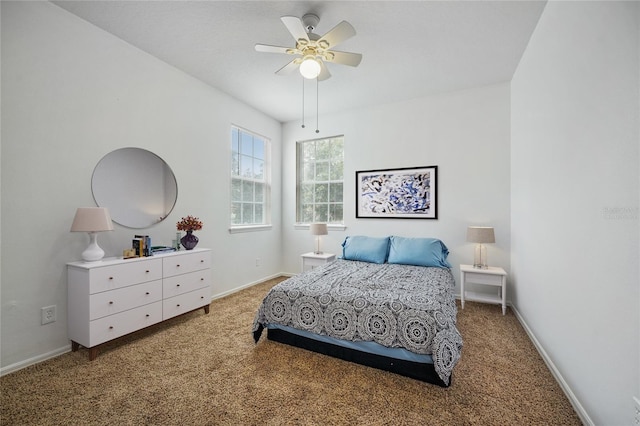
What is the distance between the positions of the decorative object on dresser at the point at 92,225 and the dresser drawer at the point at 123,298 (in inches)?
13.2

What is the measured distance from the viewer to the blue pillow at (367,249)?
11.7 feet

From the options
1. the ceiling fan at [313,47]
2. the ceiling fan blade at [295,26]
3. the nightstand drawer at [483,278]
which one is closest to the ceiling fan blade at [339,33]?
the ceiling fan at [313,47]

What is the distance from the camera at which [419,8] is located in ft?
7.18

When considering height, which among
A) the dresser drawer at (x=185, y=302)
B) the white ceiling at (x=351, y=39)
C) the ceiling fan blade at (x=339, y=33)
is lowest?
the dresser drawer at (x=185, y=302)

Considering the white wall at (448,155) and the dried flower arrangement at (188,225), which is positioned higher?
the white wall at (448,155)

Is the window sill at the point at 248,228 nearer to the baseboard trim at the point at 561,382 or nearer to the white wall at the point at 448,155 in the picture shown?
the white wall at the point at 448,155

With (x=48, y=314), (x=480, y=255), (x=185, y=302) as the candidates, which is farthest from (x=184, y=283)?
(x=480, y=255)

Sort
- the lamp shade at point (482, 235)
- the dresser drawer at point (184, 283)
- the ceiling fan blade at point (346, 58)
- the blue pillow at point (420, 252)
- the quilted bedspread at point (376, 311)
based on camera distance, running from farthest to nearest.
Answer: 1. the blue pillow at point (420, 252)
2. the lamp shade at point (482, 235)
3. the dresser drawer at point (184, 283)
4. the ceiling fan blade at point (346, 58)
5. the quilted bedspread at point (376, 311)

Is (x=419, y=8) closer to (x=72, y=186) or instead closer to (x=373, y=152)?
(x=373, y=152)

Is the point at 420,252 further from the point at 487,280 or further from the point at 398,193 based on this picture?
the point at 398,193

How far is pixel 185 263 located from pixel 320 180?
267 cm

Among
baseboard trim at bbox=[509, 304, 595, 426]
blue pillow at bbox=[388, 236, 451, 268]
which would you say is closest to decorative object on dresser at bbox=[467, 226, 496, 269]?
blue pillow at bbox=[388, 236, 451, 268]

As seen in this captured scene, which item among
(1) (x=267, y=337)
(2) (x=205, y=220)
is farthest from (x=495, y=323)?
(2) (x=205, y=220)

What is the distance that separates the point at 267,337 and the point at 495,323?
238cm
